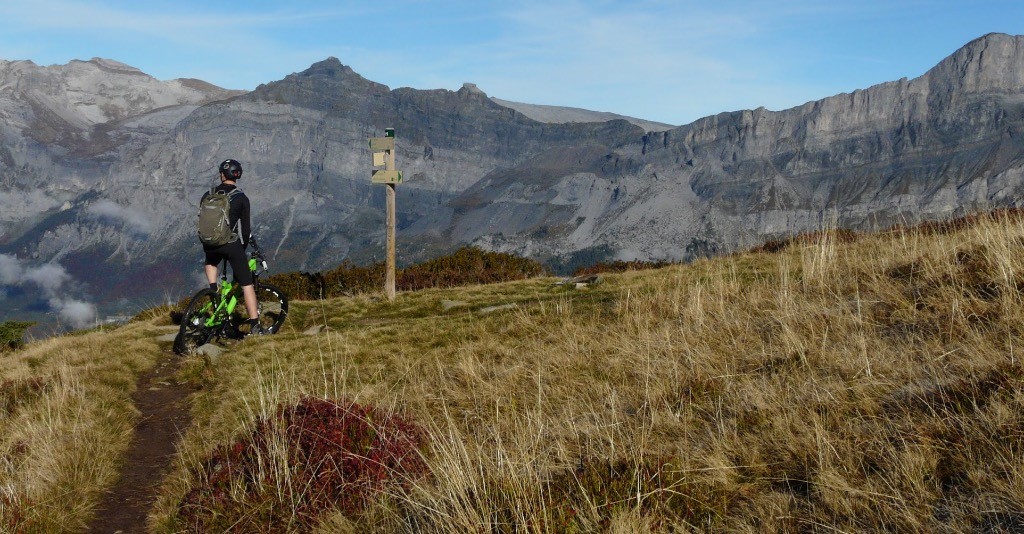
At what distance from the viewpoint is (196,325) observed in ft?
42.7

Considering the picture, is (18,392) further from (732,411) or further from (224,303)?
(732,411)

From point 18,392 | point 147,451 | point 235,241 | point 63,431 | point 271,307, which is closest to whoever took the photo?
point 63,431

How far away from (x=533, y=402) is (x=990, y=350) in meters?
3.98

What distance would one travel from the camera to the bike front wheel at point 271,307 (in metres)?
14.7

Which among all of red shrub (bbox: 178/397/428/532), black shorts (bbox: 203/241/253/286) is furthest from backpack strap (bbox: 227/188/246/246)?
red shrub (bbox: 178/397/428/532)

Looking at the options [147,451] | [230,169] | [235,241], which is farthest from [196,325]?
[147,451]

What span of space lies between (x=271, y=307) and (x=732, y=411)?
41.3 feet

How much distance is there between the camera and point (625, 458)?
15.1 feet

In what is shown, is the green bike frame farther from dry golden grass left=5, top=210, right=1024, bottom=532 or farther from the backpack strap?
dry golden grass left=5, top=210, right=1024, bottom=532

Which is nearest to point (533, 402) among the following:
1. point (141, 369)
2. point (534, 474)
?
point (534, 474)

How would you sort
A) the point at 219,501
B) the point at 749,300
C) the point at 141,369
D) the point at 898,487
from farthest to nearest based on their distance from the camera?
the point at 141,369, the point at 749,300, the point at 219,501, the point at 898,487

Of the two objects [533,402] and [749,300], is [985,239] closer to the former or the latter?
[749,300]

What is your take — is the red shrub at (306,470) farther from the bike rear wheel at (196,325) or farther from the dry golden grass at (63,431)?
the bike rear wheel at (196,325)

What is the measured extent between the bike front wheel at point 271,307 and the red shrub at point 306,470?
8.62 m
